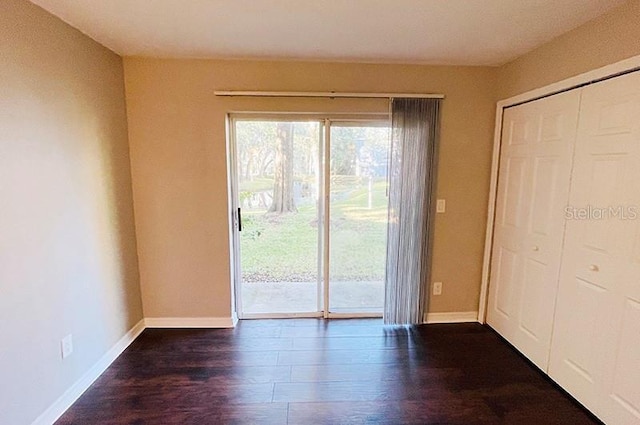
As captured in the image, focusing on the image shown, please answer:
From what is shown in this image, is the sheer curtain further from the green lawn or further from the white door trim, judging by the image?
the white door trim

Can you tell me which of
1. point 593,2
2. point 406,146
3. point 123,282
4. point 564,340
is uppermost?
point 593,2

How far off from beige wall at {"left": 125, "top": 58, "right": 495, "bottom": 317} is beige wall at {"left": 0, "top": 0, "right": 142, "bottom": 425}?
0.25 m

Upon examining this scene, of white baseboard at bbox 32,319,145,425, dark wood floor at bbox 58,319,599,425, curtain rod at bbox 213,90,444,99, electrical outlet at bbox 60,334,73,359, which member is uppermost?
curtain rod at bbox 213,90,444,99

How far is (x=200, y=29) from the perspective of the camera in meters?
2.06

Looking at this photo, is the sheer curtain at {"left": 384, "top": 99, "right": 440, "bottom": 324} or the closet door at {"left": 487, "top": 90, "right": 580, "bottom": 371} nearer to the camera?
the closet door at {"left": 487, "top": 90, "right": 580, "bottom": 371}

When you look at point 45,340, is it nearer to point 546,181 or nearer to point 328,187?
point 328,187

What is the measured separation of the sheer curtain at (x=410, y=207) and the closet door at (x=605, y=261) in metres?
1.02

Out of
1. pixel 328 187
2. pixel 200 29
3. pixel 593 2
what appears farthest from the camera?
pixel 328 187

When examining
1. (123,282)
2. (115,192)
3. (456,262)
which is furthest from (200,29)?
(456,262)

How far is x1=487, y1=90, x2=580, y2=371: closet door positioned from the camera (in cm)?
217

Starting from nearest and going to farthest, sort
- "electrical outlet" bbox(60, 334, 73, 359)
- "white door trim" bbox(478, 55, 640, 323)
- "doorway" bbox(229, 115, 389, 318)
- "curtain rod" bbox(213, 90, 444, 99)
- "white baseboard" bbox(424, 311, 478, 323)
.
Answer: "white door trim" bbox(478, 55, 640, 323)
"electrical outlet" bbox(60, 334, 73, 359)
"curtain rod" bbox(213, 90, 444, 99)
"doorway" bbox(229, 115, 389, 318)
"white baseboard" bbox(424, 311, 478, 323)

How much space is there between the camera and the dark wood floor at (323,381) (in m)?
1.93

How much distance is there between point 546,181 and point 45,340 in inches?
131

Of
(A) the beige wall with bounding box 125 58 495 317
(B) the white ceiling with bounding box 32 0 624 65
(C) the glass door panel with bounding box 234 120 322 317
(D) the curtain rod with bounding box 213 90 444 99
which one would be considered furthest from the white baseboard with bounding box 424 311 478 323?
(B) the white ceiling with bounding box 32 0 624 65
